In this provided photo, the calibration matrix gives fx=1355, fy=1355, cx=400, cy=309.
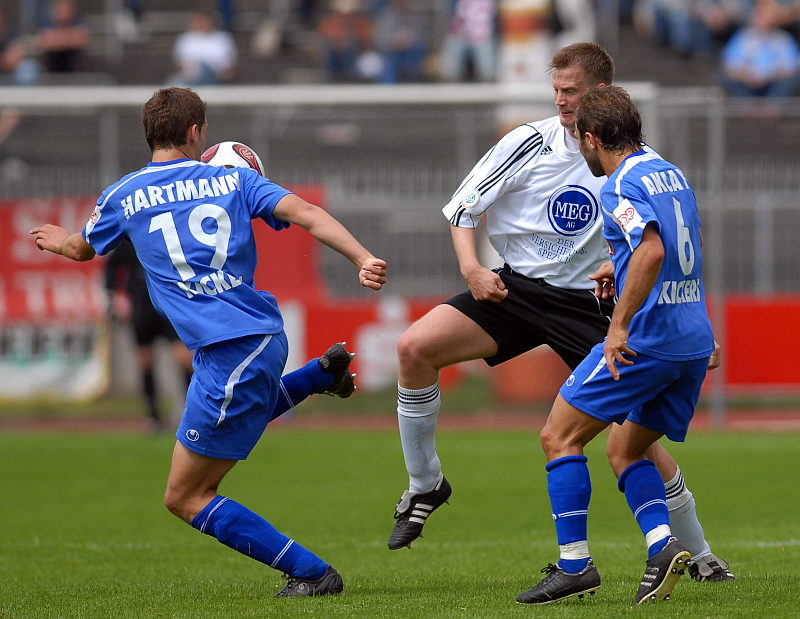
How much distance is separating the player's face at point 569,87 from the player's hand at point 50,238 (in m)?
2.39

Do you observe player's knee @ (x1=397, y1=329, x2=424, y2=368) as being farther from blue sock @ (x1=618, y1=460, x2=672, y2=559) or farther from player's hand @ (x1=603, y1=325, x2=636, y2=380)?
player's hand @ (x1=603, y1=325, x2=636, y2=380)

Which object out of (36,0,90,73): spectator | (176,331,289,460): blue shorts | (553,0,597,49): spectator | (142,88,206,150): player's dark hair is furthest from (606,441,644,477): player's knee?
(36,0,90,73): spectator

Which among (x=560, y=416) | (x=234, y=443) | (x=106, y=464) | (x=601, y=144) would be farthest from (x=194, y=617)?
(x=106, y=464)

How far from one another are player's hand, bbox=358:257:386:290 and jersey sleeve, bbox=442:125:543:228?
1196mm

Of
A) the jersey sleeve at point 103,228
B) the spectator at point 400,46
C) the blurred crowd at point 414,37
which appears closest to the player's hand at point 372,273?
the jersey sleeve at point 103,228

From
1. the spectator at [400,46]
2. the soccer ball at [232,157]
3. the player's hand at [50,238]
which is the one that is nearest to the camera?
the player's hand at [50,238]

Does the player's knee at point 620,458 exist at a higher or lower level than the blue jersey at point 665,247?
lower

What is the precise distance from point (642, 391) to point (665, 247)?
23.9 inches

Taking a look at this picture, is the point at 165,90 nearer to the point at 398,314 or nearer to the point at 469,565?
the point at 469,565

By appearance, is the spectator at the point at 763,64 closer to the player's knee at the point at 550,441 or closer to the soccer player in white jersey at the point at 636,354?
the soccer player in white jersey at the point at 636,354

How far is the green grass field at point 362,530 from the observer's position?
5855 mm

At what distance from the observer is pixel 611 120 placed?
5.57 meters

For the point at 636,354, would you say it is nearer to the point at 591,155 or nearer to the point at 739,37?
the point at 591,155

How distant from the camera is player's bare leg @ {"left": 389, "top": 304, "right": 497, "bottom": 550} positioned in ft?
22.0
